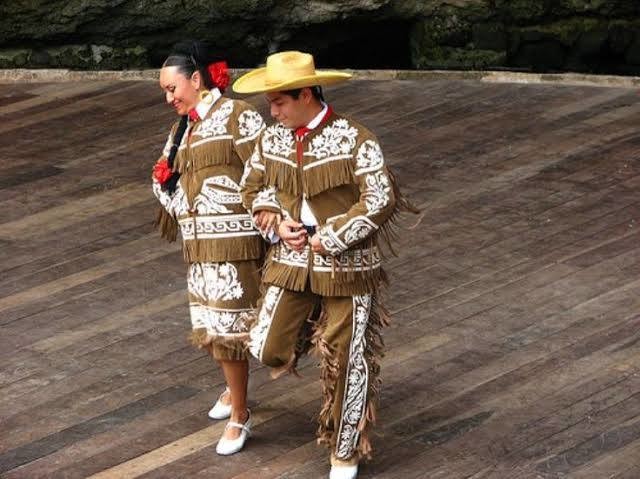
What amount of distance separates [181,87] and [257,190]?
1.69ft

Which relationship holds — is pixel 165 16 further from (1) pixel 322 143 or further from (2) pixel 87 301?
(1) pixel 322 143

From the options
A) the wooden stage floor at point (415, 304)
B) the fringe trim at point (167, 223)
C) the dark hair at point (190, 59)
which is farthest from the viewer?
the fringe trim at point (167, 223)

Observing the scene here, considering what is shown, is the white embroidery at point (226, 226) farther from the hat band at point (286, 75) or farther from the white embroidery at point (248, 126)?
the hat band at point (286, 75)

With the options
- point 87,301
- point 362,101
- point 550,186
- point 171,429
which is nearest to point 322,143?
point 171,429

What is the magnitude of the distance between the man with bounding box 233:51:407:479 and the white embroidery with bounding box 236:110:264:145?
21 centimetres

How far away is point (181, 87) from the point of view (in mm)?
6301

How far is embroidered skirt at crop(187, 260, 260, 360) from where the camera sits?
6.31 m

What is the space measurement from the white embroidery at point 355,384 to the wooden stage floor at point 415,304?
174mm

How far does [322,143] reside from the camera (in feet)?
19.5

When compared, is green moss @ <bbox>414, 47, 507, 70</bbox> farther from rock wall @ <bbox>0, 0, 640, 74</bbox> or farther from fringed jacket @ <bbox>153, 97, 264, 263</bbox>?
fringed jacket @ <bbox>153, 97, 264, 263</bbox>

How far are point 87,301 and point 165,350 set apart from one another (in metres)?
0.79

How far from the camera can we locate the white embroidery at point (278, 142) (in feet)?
19.7

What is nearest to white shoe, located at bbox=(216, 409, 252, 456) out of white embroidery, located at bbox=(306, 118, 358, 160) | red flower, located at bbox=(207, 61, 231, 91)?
white embroidery, located at bbox=(306, 118, 358, 160)

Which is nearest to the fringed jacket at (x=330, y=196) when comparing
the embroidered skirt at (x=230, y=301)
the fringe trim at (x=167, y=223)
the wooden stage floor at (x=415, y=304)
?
the embroidered skirt at (x=230, y=301)
